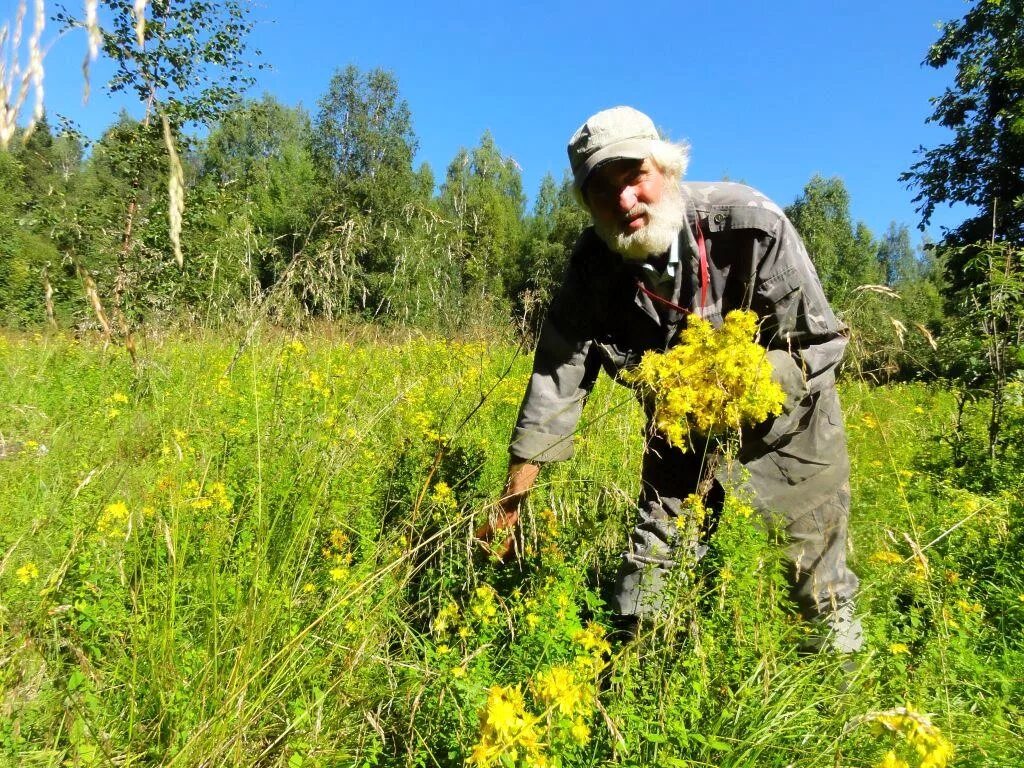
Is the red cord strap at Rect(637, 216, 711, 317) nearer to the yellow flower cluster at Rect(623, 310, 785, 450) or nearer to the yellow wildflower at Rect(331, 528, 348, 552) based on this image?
the yellow flower cluster at Rect(623, 310, 785, 450)

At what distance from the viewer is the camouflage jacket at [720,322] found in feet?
7.38

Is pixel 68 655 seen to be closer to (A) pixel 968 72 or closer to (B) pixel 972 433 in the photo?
(B) pixel 972 433

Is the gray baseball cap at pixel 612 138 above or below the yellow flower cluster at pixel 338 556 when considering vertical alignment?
above

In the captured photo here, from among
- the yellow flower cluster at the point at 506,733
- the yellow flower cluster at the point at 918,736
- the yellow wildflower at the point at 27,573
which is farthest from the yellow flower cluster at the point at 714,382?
the yellow wildflower at the point at 27,573

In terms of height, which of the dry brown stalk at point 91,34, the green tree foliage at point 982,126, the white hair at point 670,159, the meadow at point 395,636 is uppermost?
the green tree foliage at point 982,126

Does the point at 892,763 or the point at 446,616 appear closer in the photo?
the point at 892,763

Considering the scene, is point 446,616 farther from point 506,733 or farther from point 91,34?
point 91,34

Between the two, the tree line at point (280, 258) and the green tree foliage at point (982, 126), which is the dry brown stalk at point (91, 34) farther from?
the green tree foliage at point (982, 126)

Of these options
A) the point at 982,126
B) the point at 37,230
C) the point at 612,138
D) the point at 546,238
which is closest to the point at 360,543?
the point at 612,138

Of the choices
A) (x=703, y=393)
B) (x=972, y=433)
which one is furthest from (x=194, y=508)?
(x=972, y=433)

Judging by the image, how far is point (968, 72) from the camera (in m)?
16.6

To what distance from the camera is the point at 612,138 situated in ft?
7.66

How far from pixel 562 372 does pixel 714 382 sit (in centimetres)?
96

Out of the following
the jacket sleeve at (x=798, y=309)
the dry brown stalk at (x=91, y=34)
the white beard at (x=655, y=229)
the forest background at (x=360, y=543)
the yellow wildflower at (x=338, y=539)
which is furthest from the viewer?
the white beard at (x=655, y=229)
